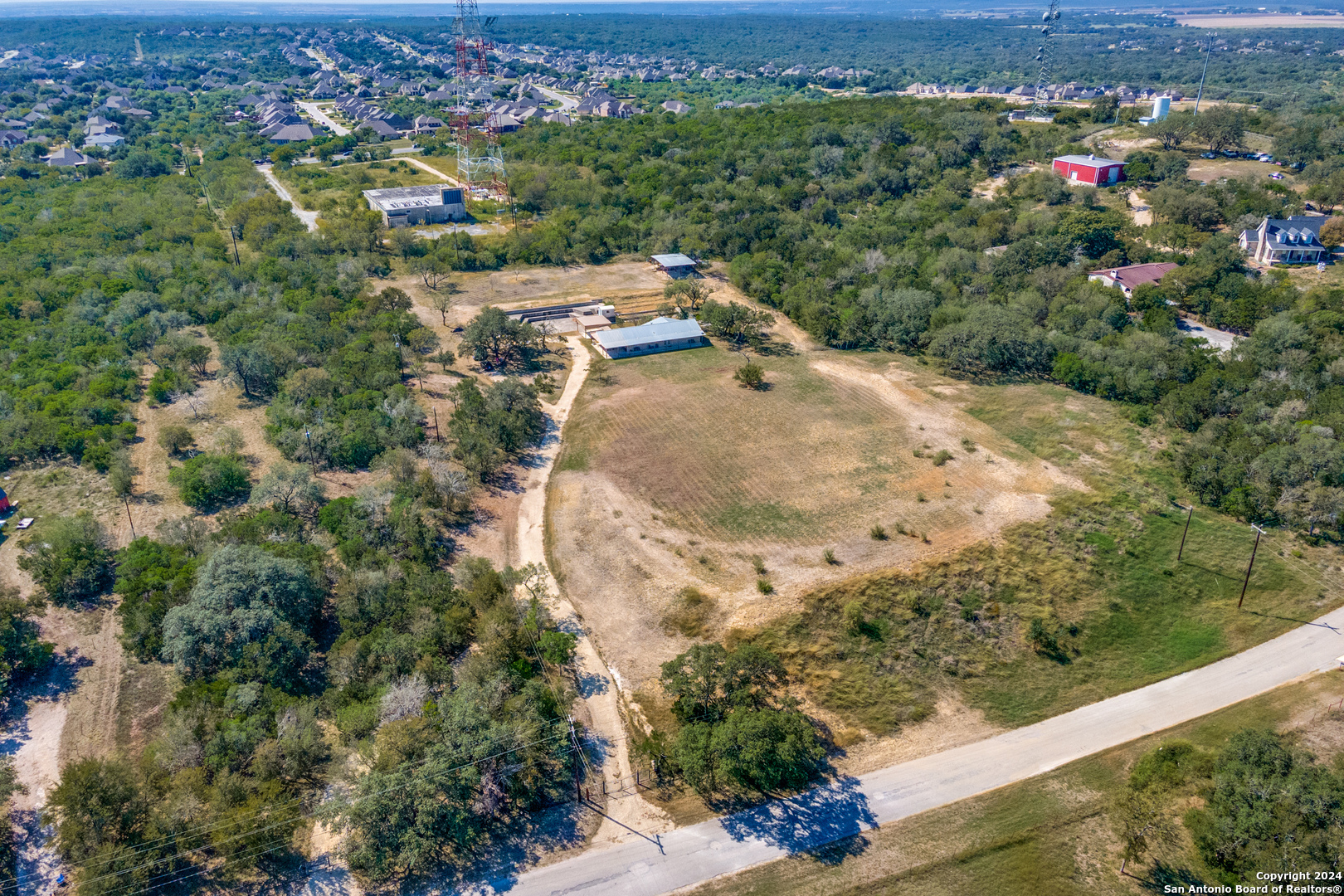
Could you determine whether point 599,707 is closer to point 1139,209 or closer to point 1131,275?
point 1131,275

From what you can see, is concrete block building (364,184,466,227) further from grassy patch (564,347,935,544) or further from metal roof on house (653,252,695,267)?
grassy patch (564,347,935,544)

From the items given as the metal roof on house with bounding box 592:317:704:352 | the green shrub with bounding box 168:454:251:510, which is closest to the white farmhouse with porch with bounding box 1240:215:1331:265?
the metal roof on house with bounding box 592:317:704:352

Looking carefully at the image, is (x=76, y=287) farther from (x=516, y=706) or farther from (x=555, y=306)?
(x=516, y=706)

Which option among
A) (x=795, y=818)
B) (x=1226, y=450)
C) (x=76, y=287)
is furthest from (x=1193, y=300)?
(x=76, y=287)

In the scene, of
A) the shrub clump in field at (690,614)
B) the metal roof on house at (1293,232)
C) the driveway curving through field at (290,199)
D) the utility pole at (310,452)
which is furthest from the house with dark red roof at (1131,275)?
the driveway curving through field at (290,199)

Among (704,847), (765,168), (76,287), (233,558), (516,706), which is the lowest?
(704,847)

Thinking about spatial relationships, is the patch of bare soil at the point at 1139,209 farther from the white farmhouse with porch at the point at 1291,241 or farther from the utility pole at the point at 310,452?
the utility pole at the point at 310,452
